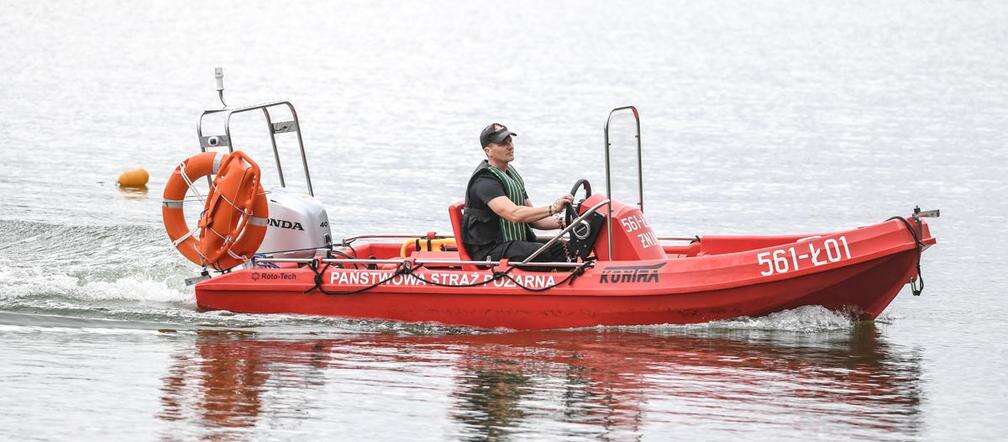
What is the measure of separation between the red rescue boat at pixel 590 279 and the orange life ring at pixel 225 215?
9 centimetres

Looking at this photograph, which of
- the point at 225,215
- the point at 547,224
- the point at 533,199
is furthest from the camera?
the point at 533,199

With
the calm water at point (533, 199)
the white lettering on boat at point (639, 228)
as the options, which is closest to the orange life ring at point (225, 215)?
the calm water at point (533, 199)

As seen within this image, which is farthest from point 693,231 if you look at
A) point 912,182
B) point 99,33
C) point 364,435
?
point 99,33

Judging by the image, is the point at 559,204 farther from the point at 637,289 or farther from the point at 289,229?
the point at 289,229

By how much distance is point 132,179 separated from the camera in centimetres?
2070

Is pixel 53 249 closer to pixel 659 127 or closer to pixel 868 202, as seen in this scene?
pixel 868 202

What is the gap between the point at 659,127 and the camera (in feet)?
95.9

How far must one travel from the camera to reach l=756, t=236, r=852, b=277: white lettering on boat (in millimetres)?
10406

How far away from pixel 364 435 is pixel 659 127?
21.7 metres

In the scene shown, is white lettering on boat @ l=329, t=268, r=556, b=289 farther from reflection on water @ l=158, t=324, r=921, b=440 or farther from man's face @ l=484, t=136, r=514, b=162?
man's face @ l=484, t=136, r=514, b=162

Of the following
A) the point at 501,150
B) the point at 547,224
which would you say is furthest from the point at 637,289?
the point at 501,150

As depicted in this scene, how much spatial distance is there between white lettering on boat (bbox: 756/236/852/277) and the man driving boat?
1.49 m

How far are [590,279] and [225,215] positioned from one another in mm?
2903

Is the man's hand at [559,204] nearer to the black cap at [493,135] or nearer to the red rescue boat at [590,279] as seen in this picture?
the red rescue boat at [590,279]
